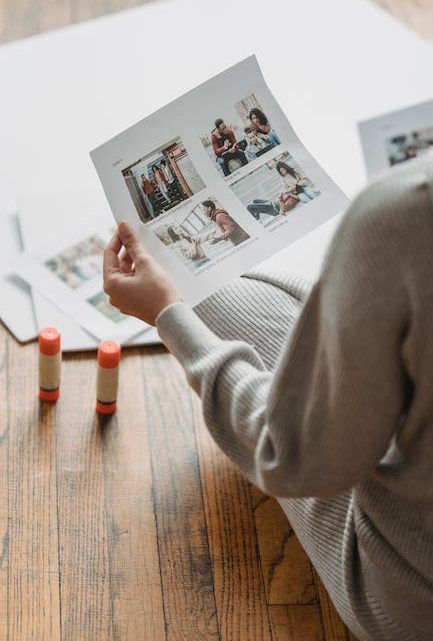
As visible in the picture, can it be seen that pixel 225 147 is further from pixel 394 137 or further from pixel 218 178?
pixel 394 137

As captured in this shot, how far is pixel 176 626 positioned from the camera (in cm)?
136

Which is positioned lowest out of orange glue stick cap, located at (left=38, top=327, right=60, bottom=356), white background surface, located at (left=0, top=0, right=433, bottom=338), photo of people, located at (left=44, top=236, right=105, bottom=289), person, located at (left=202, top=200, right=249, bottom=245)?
photo of people, located at (left=44, top=236, right=105, bottom=289)

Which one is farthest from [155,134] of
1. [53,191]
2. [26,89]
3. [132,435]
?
[26,89]

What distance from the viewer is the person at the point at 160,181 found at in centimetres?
131

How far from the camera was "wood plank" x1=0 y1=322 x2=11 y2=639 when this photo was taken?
136 cm

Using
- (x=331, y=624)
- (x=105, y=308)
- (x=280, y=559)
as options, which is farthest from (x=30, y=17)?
(x=331, y=624)

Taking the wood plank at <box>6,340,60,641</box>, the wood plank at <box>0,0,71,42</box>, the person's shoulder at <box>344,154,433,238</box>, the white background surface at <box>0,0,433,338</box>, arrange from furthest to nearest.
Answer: the wood plank at <box>0,0,71,42</box> < the white background surface at <box>0,0,433,338</box> < the wood plank at <box>6,340,60,641</box> < the person's shoulder at <box>344,154,433,238</box>

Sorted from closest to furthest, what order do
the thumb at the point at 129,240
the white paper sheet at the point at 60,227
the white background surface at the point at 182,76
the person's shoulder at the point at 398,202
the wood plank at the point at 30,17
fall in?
the person's shoulder at the point at 398,202 < the thumb at the point at 129,240 < the white paper sheet at the point at 60,227 < the white background surface at the point at 182,76 < the wood plank at the point at 30,17

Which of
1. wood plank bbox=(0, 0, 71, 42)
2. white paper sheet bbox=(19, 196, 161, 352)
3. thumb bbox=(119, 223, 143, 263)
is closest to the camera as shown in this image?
thumb bbox=(119, 223, 143, 263)

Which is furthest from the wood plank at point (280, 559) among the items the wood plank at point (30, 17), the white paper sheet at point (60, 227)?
the wood plank at point (30, 17)

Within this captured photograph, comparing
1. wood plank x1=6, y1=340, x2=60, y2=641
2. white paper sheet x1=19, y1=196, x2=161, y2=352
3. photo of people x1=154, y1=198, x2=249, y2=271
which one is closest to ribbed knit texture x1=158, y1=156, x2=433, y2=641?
photo of people x1=154, y1=198, x2=249, y2=271

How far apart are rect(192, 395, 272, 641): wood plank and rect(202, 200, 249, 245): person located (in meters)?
0.41

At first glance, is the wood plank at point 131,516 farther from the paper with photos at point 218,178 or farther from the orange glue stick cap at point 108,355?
the paper with photos at point 218,178

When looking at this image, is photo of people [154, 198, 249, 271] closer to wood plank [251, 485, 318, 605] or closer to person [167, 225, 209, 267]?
person [167, 225, 209, 267]
